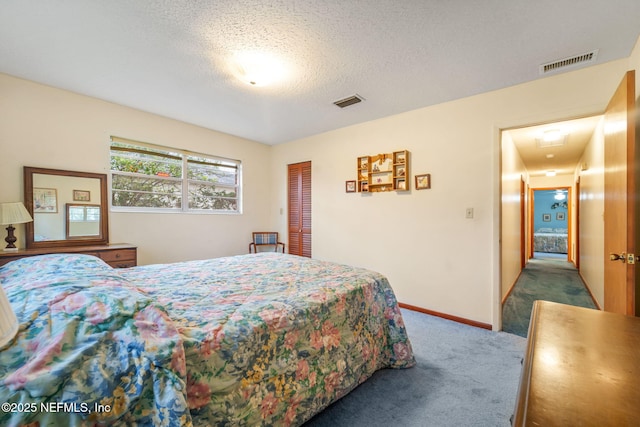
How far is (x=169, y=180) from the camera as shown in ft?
12.3

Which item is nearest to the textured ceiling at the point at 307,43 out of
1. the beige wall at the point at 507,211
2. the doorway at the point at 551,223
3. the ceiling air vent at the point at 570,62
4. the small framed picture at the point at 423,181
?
the ceiling air vent at the point at 570,62

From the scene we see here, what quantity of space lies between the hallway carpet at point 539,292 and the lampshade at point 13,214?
188 inches

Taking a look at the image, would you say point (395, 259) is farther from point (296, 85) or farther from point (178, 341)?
point (178, 341)

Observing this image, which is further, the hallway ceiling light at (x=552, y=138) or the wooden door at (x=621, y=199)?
the hallway ceiling light at (x=552, y=138)

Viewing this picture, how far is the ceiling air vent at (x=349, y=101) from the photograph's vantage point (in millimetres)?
2936

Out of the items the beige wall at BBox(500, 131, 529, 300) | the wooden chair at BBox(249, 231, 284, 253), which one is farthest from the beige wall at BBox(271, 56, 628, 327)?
the wooden chair at BBox(249, 231, 284, 253)

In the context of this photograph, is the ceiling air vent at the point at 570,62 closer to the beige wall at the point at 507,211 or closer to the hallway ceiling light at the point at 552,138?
the beige wall at the point at 507,211

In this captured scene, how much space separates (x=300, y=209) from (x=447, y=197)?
2353mm

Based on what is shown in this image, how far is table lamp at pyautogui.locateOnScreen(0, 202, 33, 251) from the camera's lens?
7.69ft

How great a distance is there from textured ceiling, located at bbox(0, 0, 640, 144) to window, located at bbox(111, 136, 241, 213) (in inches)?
29.2

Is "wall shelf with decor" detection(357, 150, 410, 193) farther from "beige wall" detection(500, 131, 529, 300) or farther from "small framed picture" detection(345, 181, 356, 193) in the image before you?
"beige wall" detection(500, 131, 529, 300)

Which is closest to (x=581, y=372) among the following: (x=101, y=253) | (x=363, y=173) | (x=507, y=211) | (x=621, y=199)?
(x=621, y=199)

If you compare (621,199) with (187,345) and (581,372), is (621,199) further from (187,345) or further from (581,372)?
(187,345)

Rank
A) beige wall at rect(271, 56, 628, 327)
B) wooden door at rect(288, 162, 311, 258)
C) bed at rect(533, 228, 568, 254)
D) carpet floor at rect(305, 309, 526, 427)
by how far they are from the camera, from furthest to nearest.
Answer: bed at rect(533, 228, 568, 254), wooden door at rect(288, 162, 311, 258), beige wall at rect(271, 56, 628, 327), carpet floor at rect(305, 309, 526, 427)
